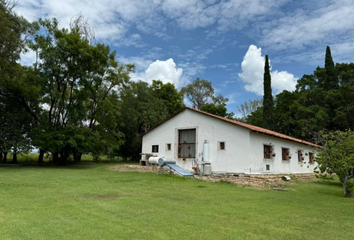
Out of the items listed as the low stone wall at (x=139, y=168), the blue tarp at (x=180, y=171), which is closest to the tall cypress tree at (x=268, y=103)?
the low stone wall at (x=139, y=168)

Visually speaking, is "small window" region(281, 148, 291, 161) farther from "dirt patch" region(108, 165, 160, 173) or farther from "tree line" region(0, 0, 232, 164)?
"tree line" region(0, 0, 232, 164)

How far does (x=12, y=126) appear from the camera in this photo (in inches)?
846

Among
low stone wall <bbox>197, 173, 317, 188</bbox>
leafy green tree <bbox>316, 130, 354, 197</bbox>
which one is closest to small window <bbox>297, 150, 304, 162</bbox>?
low stone wall <bbox>197, 173, 317, 188</bbox>

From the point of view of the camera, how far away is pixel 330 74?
107 feet

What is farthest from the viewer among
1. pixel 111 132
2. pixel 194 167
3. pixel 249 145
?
pixel 111 132

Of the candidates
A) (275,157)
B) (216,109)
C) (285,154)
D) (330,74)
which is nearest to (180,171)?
(275,157)

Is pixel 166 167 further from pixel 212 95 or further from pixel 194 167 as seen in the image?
pixel 212 95

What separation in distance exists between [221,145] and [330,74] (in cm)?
2342

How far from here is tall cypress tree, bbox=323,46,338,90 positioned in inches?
1272

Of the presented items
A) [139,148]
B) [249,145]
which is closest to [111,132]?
[139,148]

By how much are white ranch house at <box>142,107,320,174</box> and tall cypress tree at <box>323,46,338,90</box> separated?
49.2 ft

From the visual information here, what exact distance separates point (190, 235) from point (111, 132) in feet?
77.0

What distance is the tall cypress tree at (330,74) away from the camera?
32.3 meters

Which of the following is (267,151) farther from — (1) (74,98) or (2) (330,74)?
(2) (330,74)
